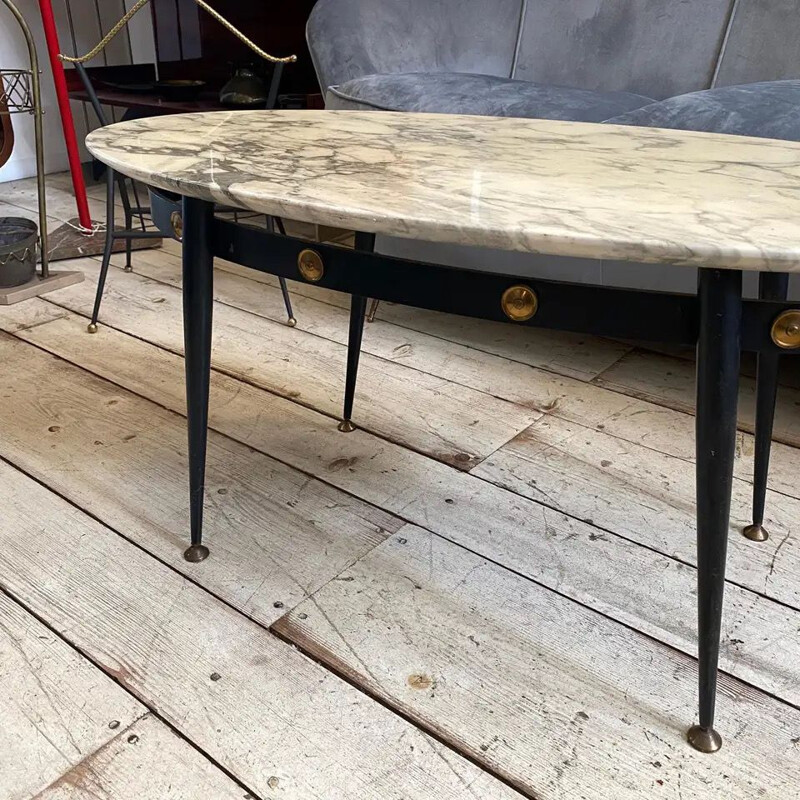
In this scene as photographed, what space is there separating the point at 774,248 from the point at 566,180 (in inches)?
9.0

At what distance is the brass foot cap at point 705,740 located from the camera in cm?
78

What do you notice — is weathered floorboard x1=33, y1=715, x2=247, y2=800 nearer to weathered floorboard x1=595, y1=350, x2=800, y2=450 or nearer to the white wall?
weathered floorboard x1=595, y1=350, x2=800, y2=450

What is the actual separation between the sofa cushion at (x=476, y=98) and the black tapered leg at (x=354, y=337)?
0.58 meters

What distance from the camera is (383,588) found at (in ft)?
3.25

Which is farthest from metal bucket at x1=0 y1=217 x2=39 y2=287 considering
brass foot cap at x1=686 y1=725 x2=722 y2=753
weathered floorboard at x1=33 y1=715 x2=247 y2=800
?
brass foot cap at x1=686 y1=725 x2=722 y2=753

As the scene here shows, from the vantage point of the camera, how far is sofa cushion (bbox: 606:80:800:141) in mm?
1293

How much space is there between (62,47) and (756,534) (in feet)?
10.6

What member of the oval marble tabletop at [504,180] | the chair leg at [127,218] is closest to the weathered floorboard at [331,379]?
the chair leg at [127,218]

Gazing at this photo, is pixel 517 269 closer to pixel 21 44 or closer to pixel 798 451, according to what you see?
pixel 798 451

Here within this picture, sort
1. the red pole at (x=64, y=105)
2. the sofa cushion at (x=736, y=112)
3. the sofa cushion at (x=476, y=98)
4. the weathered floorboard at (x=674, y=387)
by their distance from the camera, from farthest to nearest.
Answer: the red pole at (x=64, y=105) < the sofa cushion at (x=476, y=98) < the weathered floorboard at (x=674, y=387) < the sofa cushion at (x=736, y=112)

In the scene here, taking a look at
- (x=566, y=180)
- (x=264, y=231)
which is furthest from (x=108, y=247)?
(x=566, y=180)

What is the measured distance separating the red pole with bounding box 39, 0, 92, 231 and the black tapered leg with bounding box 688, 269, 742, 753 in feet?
6.97

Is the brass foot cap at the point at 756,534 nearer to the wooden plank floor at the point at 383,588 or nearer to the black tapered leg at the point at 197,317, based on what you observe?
the wooden plank floor at the point at 383,588

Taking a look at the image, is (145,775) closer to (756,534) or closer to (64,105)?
(756,534)
